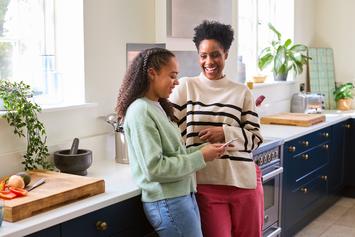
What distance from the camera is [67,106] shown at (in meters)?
2.53

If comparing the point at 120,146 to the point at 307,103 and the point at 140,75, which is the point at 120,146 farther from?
the point at 307,103

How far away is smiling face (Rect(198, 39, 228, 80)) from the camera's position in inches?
89.6

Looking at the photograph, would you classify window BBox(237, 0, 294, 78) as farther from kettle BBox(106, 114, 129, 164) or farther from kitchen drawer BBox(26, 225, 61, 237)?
kitchen drawer BBox(26, 225, 61, 237)

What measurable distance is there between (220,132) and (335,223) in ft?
8.38

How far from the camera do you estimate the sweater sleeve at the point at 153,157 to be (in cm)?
182

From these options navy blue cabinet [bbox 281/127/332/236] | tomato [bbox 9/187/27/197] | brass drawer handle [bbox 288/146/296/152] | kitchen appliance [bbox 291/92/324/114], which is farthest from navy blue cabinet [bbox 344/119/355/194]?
tomato [bbox 9/187/27/197]

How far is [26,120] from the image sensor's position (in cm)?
225

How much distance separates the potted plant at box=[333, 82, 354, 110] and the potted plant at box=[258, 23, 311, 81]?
2.31 ft

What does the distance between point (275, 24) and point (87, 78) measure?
9.73ft

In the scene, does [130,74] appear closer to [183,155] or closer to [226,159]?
[183,155]

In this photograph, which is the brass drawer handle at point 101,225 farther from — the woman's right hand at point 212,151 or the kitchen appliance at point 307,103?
the kitchen appliance at point 307,103

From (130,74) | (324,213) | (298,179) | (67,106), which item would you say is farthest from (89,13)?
(324,213)

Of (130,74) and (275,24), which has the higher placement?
(275,24)

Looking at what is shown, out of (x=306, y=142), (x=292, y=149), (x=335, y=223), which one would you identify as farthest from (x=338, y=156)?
(x=292, y=149)
